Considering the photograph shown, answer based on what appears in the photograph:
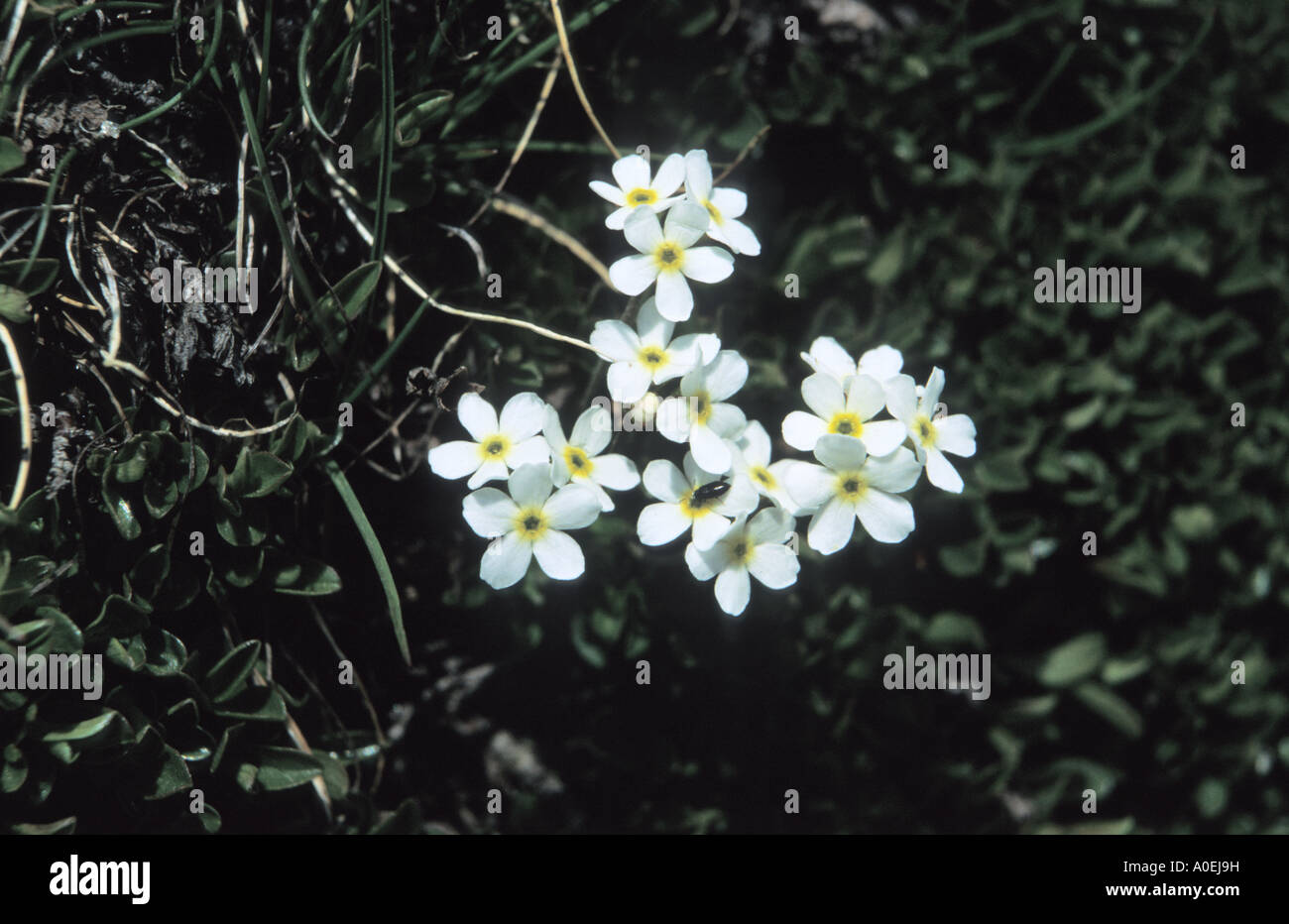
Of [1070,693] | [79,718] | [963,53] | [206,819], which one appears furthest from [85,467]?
[1070,693]

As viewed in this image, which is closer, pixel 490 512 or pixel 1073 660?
pixel 490 512

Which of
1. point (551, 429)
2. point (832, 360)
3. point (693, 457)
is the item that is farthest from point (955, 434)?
point (551, 429)

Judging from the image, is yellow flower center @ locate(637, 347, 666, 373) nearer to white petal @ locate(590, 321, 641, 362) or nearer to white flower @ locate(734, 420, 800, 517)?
white petal @ locate(590, 321, 641, 362)

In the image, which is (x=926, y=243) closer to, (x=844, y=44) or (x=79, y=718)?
(x=844, y=44)

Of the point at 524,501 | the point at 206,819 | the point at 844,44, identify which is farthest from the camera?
the point at 844,44

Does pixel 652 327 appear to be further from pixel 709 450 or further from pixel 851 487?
pixel 851 487

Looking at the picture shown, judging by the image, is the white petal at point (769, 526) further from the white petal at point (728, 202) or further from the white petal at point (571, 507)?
the white petal at point (728, 202)
